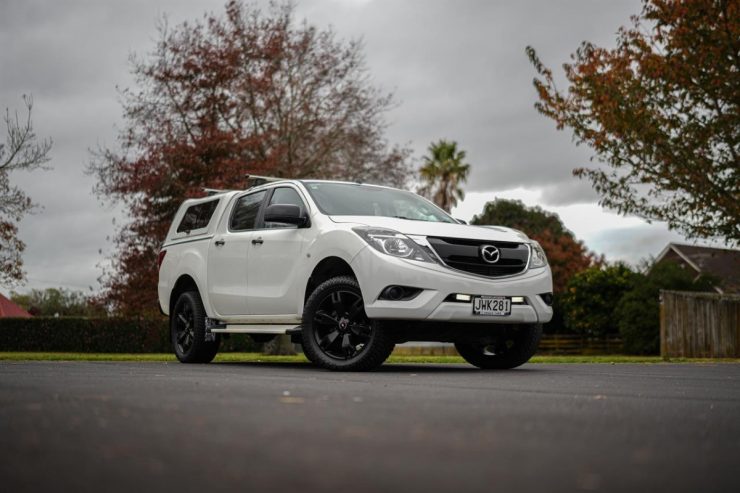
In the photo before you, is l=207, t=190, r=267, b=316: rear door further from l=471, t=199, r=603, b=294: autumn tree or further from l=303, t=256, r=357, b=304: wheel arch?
l=471, t=199, r=603, b=294: autumn tree

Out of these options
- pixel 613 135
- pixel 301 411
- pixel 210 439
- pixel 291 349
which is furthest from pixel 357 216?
pixel 291 349

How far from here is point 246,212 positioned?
1102 cm

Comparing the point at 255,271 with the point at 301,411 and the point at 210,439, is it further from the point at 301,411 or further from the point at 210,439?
the point at 210,439

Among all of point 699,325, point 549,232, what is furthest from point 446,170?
point 699,325

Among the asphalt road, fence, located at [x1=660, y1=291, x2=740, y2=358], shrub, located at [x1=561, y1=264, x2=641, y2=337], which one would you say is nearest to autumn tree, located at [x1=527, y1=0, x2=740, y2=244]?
fence, located at [x1=660, y1=291, x2=740, y2=358]

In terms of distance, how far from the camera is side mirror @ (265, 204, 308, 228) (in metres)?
9.51

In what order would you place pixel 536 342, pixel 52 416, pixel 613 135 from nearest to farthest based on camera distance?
1. pixel 52 416
2. pixel 536 342
3. pixel 613 135

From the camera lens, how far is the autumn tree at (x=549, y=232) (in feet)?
171

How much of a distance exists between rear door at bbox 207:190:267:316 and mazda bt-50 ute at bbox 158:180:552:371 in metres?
0.02

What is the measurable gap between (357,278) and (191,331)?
342 centimetres

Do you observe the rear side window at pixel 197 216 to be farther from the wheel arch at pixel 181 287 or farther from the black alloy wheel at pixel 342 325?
the black alloy wheel at pixel 342 325

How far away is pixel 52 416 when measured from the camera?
4453 mm

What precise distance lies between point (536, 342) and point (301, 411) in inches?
224

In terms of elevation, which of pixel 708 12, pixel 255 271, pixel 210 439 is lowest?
pixel 210 439
